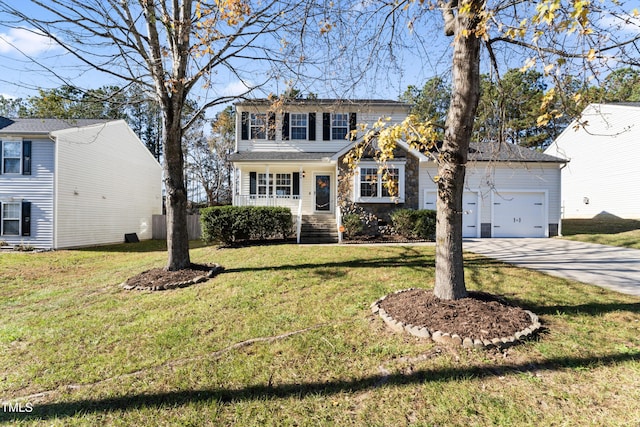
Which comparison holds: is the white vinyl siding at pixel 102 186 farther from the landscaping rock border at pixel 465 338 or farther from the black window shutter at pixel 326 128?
the landscaping rock border at pixel 465 338

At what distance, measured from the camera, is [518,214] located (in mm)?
13953

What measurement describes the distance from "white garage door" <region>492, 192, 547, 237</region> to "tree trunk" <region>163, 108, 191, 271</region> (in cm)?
1344

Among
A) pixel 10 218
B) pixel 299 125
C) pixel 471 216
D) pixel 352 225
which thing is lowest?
pixel 352 225

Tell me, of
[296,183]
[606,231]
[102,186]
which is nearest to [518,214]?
[606,231]

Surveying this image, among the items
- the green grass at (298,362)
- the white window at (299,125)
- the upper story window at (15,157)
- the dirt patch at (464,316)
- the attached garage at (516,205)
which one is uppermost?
the white window at (299,125)

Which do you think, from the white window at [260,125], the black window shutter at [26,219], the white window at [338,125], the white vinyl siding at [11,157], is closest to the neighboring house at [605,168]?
the white window at [338,125]

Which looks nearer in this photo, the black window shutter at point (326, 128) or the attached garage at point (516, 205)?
the attached garage at point (516, 205)

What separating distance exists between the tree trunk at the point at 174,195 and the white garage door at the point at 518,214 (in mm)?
13444

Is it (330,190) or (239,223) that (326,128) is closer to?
(330,190)

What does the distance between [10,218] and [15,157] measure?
8.75 ft

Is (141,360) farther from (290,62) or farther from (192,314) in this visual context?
(290,62)

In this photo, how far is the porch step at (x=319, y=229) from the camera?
12.1m

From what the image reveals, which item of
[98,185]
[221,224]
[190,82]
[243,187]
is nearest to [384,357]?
[190,82]

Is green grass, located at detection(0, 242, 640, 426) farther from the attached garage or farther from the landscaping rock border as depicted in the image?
the attached garage
